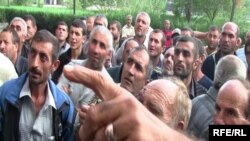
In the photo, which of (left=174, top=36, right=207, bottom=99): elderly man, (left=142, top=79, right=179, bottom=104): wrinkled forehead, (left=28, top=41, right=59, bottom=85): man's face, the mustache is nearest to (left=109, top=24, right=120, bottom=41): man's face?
(left=174, top=36, right=207, bottom=99): elderly man

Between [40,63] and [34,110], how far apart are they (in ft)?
1.33

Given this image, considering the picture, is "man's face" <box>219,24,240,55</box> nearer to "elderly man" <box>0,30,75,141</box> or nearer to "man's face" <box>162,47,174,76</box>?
"man's face" <box>162,47,174,76</box>

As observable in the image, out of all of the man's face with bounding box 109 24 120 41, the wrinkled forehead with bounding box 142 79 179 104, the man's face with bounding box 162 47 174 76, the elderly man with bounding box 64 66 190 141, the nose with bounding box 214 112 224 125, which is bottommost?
the man's face with bounding box 109 24 120 41

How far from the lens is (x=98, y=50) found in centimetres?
426

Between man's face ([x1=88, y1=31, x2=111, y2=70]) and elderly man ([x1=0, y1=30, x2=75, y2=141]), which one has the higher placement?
man's face ([x1=88, y1=31, x2=111, y2=70])

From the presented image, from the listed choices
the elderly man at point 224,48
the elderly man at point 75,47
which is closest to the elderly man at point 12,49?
the elderly man at point 75,47

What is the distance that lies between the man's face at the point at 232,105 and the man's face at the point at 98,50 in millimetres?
1625

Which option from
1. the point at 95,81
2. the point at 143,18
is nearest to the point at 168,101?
the point at 95,81

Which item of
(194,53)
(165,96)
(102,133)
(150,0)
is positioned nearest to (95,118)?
(102,133)

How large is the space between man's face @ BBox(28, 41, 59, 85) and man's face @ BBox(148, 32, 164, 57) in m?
2.66

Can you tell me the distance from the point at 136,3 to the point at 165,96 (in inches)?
921

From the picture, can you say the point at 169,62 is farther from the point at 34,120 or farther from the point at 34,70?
the point at 34,120

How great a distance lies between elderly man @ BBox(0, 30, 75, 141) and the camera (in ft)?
9.97

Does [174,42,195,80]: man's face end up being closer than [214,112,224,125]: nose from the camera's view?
No
